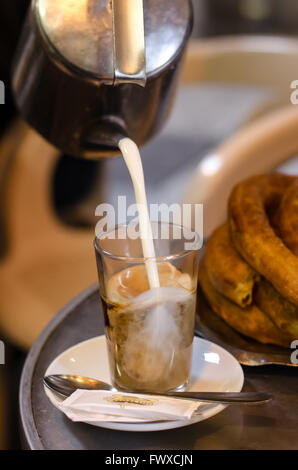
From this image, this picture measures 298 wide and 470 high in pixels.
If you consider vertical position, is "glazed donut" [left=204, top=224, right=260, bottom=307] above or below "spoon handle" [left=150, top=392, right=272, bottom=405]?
above

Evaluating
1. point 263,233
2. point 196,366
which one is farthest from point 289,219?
point 196,366

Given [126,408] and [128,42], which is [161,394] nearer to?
[126,408]

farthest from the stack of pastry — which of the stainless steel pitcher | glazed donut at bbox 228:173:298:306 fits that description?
the stainless steel pitcher

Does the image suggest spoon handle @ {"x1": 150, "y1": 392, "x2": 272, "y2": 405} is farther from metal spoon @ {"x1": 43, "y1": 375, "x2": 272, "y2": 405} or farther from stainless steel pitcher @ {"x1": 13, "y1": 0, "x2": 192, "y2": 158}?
stainless steel pitcher @ {"x1": 13, "y1": 0, "x2": 192, "y2": 158}

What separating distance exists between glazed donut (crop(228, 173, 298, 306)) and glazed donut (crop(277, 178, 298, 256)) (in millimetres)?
10

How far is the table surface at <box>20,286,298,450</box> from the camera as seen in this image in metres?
0.40

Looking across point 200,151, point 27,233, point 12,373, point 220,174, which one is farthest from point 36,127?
point 200,151

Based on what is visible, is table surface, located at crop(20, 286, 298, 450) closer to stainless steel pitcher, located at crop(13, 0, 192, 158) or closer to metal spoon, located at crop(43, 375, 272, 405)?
metal spoon, located at crop(43, 375, 272, 405)

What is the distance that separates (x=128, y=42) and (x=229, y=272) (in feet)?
0.60

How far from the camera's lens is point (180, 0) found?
1.69 ft

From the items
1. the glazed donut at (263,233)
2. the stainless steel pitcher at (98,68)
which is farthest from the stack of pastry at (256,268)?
the stainless steel pitcher at (98,68)

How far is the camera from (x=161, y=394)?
0.42 meters

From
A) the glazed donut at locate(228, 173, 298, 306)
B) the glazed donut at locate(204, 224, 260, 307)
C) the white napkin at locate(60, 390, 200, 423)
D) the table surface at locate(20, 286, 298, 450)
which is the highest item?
the glazed donut at locate(228, 173, 298, 306)

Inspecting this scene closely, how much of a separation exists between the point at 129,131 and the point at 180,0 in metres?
0.11
